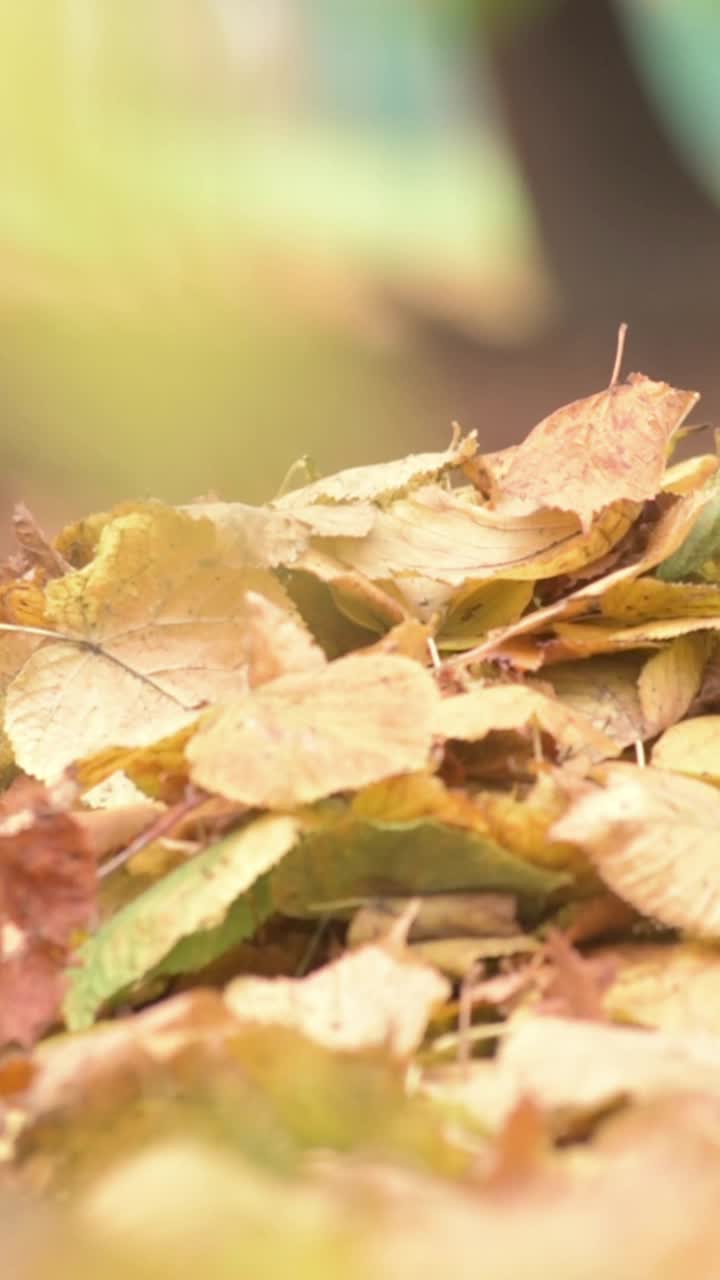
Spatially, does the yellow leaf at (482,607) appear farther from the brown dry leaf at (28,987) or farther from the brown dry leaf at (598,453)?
the brown dry leaf at (28,987)

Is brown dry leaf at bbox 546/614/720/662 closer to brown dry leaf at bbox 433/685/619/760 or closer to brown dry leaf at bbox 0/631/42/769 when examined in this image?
brown dry leaf at bbox 433/685/619/760

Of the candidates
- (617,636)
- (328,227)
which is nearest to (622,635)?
(617,636)

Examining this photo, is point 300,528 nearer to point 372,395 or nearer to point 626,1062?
point 626,1062

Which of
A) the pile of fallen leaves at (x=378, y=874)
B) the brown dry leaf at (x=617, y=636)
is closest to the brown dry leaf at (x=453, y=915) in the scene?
the pile of fallen leaves at (x=378, y=874)

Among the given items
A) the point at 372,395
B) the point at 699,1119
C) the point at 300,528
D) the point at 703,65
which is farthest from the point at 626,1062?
Answer: the point at 703,65

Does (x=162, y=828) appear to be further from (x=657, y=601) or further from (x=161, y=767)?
(x=657, y=601)
